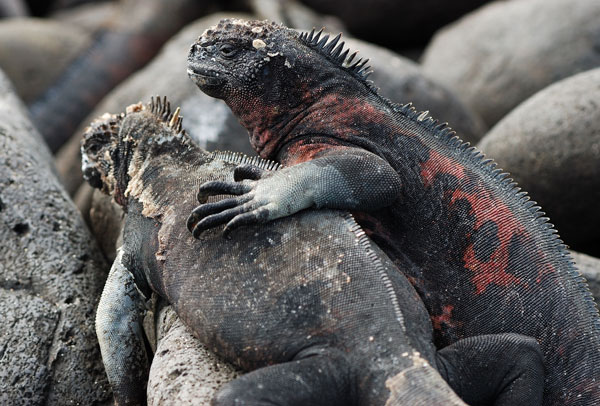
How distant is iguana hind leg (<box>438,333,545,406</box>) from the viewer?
2486mm

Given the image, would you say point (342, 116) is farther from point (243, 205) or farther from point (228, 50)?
point (243, 205)

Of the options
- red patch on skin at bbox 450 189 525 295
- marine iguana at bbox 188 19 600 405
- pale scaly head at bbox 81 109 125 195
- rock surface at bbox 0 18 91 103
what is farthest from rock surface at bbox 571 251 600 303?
rock surface at bbox 0 18 91 103

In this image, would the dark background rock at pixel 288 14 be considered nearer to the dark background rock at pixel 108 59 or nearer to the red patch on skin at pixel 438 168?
the dark background rock at pixel 108 59

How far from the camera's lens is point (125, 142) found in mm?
3465

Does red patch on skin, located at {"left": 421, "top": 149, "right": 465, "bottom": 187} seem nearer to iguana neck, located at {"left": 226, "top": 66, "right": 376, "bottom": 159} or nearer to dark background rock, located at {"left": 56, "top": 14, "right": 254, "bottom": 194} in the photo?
iguana neck, located at {"left": 226, "top": 66, "right": 376, "bottom": 159}

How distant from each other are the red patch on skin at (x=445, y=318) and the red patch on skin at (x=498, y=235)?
0.12 meters

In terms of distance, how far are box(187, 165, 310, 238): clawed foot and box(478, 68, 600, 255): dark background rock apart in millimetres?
2568

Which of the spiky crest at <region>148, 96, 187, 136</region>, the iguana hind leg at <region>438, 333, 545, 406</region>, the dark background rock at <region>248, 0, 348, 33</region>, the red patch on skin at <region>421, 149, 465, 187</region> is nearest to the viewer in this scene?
the iguana hind leg at <region>438, 333, 545, 406</region>

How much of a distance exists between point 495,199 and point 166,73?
11.5 ft

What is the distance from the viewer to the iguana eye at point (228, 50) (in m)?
3.19

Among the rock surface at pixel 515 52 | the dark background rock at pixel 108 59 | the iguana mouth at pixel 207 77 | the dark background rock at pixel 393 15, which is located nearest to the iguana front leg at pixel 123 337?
the iguana mouth at pixel 207 77

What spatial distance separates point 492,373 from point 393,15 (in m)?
7.47

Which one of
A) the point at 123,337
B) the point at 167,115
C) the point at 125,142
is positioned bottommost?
the point at 123,337

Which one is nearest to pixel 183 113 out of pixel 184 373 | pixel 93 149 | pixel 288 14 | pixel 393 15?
pixel 93 149
